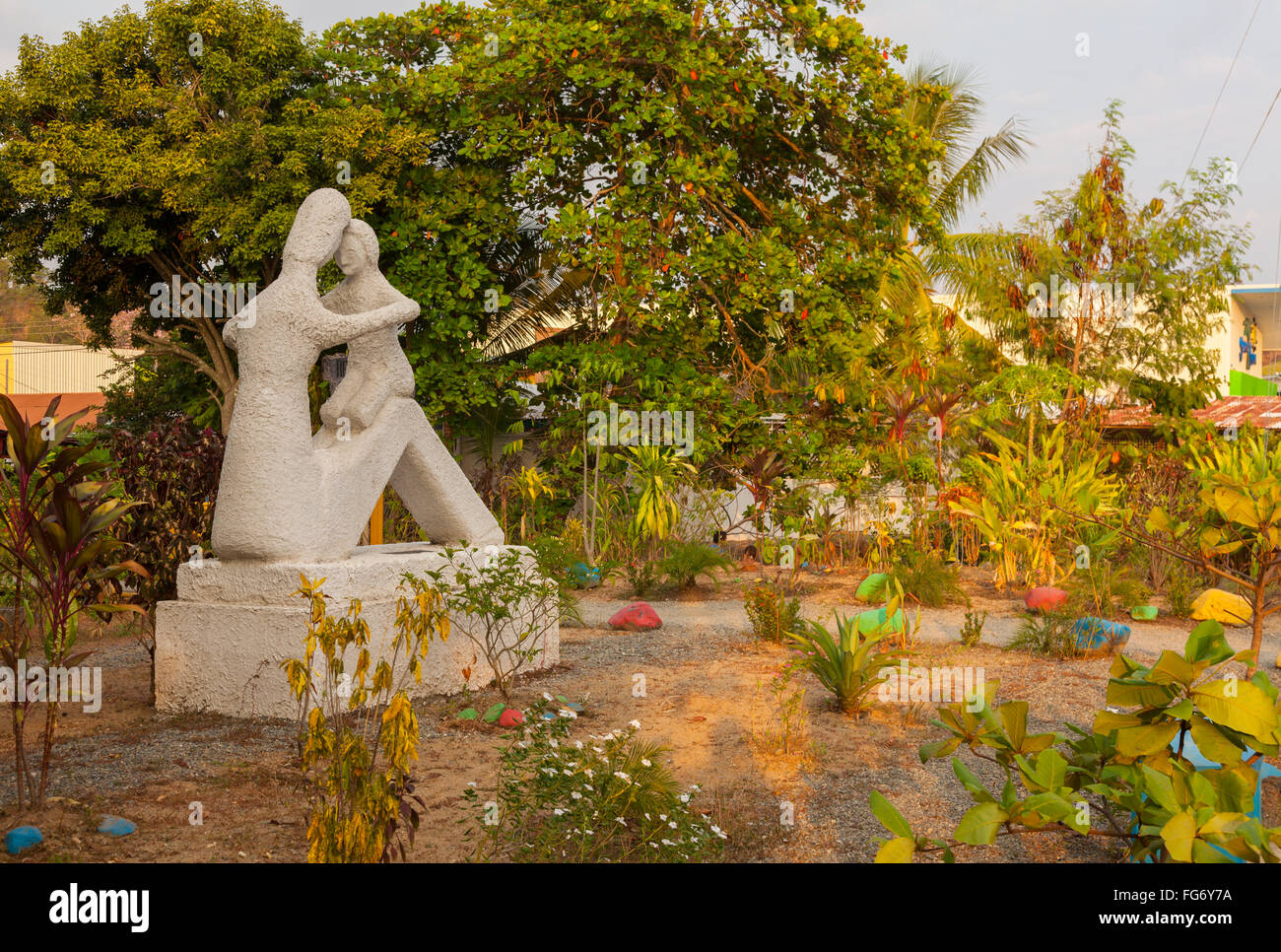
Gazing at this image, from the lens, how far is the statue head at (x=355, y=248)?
565 cm

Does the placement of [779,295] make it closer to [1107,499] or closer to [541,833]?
[1107,499]

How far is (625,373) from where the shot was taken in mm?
11797

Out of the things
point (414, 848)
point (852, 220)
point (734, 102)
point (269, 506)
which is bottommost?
point (414, 848)

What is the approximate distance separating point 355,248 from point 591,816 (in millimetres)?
3556

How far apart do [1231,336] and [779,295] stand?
1880 cm

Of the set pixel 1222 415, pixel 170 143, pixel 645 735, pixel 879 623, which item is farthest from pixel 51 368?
pixel 645 735

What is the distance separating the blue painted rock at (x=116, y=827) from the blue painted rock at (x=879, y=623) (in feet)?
11.7

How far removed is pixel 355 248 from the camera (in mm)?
5656

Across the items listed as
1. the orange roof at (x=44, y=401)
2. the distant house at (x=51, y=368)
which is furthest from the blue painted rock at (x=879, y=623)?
the distant house at (x=51, y=368)

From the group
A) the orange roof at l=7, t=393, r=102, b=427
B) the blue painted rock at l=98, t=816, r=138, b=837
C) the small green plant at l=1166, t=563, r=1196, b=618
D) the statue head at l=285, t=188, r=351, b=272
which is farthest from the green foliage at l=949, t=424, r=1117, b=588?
the orange roof at l=7, t=393, r=102, b=427

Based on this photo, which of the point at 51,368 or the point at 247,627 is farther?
the point at 51,368

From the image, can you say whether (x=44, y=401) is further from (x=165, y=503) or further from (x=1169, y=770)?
(x=1169, y=770)

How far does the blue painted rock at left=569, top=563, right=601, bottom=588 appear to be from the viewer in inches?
393

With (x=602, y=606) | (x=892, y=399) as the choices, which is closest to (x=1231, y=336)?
(x=892, y=399)
